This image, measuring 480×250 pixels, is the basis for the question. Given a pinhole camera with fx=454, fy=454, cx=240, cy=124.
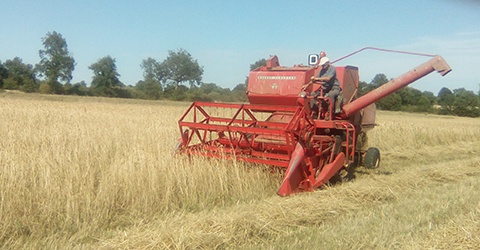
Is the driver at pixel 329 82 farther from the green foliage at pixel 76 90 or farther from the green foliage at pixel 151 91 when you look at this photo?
the green foliage at pixel 76 90

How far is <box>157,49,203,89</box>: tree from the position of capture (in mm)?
66000

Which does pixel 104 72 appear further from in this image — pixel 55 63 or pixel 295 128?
pixel 295 128

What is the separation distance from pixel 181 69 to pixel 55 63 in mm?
17393

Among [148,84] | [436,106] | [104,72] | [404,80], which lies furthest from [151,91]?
[404,80]

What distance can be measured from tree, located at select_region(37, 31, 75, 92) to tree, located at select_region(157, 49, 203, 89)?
1254cm

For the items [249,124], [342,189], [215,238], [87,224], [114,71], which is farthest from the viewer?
[114,71]

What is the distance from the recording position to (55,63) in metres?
63.2

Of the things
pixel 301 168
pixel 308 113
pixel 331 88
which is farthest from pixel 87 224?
pixel 331 88

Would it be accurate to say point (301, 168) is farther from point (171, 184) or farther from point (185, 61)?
point (185, 61)

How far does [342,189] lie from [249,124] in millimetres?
2351

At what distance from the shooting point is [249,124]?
319 inches

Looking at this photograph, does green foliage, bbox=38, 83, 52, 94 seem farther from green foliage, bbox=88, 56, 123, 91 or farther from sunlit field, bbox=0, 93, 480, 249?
sunlit field, bbox=0, 93, 480, 249

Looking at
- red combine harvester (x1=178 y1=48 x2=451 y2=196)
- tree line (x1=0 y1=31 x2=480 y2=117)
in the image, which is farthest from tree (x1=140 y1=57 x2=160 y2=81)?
red combine harvester (x1=178 y1=48 x2=451 y2=196)

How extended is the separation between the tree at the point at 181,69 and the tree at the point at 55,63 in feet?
41.1
